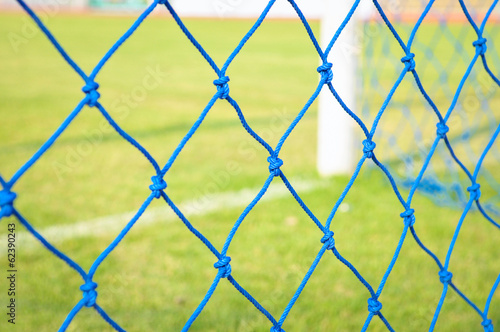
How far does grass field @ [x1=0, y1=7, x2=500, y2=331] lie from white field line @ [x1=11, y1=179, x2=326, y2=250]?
4 cm

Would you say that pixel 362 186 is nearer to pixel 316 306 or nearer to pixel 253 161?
pixel 253 161

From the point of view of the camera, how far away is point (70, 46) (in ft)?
33.4

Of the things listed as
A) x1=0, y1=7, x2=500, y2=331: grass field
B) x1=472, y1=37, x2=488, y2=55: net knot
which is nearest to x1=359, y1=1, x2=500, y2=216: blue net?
x1=0, y1=7, x2=500, y2=331: grass field

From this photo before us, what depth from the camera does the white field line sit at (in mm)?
2311

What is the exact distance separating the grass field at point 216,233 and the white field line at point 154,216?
39mm

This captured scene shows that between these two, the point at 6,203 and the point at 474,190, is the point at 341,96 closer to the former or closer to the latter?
the point at 474,190

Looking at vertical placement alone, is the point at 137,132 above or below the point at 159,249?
above

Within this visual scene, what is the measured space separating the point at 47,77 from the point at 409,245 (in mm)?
5766

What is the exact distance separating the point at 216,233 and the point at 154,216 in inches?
14.7

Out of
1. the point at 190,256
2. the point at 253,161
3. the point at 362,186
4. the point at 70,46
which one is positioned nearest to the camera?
the point at 190,256

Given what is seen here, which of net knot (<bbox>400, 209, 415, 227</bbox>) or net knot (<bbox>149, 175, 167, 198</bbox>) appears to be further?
net knot (<bbox>400, 209, 415, 227</bbox>)

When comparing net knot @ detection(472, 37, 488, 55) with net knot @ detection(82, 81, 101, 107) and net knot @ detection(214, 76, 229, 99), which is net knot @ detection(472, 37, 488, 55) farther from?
net knot @ detection(82, 81, 101, 107)

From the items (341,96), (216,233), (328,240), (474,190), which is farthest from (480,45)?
(341,96)

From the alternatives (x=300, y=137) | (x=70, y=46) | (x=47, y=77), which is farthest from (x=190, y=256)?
(x=70, y=46)
